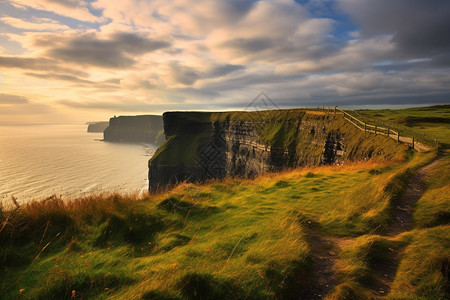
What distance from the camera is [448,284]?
4766 mm

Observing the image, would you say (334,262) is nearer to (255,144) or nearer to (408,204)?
(408,204)

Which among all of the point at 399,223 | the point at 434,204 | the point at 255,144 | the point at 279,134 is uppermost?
the point at 434,204

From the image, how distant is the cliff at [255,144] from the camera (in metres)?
33.5

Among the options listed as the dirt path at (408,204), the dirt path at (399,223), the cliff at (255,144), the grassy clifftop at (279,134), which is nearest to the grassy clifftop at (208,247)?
the dirt path at (399,223)

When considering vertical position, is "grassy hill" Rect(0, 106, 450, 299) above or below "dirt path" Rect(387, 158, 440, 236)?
above

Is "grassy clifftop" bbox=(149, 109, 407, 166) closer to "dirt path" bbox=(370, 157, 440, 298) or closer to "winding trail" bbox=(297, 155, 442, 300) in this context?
"dirt path" bbox=(370, 157, 440, 298)

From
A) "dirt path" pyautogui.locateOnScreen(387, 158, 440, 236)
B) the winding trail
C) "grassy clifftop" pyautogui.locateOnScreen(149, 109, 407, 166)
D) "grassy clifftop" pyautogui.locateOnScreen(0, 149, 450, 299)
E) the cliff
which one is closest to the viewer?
"grassy clifftop" pyautogui.locateOnScreen(0, 149, 450, 299)

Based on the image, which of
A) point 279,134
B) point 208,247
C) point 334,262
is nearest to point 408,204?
point 334,262

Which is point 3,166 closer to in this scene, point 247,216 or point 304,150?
point 304,150

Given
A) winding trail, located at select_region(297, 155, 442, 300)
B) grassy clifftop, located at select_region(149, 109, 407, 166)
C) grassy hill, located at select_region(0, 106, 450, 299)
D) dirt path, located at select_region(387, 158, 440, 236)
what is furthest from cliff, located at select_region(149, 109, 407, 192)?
dirt path, located at select_region(387, 158, 440, 236)

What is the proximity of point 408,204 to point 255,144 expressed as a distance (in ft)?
194

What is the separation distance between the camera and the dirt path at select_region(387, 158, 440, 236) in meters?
8.07

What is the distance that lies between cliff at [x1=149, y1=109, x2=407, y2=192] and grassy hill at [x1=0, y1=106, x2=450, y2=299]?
3.60 metres

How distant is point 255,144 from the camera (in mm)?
68812
